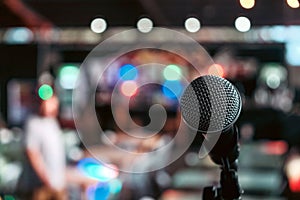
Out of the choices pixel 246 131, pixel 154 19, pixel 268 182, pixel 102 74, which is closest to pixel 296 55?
pixel 246 131

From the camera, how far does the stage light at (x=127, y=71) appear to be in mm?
7430

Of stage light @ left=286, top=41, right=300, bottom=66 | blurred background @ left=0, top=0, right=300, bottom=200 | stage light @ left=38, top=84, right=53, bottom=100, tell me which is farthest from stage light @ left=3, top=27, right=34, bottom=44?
stage light @ left=286, top=41, right=300, bottom=66

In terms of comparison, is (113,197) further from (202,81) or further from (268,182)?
(202,81)

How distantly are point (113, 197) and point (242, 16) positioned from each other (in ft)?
6.07

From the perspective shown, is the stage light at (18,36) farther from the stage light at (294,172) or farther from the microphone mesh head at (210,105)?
the microphone mesh head at (210,105)

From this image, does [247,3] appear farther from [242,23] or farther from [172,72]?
[172,72]

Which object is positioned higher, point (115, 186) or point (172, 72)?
point (172, 72)

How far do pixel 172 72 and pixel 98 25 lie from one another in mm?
2418

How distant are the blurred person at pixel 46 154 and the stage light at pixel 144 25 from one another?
1.06m

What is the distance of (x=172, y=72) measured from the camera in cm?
750

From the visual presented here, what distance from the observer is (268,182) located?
6.89 m

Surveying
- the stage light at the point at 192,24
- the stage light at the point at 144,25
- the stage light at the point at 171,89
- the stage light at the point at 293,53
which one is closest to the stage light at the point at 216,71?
the stage light at the point at 192,24

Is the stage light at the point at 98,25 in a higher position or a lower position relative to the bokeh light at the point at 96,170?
higher

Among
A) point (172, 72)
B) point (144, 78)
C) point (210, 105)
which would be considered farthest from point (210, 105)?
point (144, 78)
